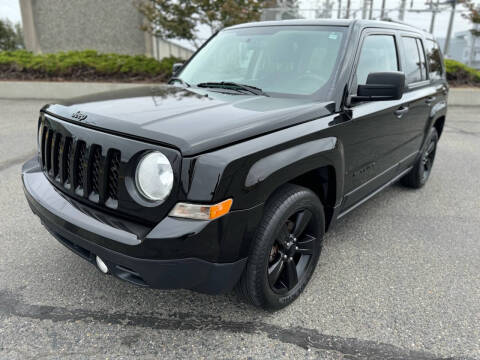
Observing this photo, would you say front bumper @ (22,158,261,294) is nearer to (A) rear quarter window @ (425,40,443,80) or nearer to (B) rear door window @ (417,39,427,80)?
(B) rear door window @ (417,39,427,80)

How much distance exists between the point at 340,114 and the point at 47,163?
1930 millimetres

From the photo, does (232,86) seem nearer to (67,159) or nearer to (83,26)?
(67,159)

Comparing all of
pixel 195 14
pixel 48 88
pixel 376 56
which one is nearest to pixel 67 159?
pixel 376 56

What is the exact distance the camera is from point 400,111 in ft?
11.1

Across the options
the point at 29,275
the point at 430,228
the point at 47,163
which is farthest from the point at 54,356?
the point at 430,228

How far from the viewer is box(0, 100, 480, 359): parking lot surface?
2.11 meters

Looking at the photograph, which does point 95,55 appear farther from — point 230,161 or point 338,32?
point 230,161

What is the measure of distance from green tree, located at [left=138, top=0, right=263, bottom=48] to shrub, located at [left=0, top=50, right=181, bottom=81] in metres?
1.04

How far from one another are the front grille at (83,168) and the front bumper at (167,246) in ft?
0.33

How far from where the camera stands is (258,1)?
10.4m

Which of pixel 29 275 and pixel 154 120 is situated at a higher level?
pixel 154 120

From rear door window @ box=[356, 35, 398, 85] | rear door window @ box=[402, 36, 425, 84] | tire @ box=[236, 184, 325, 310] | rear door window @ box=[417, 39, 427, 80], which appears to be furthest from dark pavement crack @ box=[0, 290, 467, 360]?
rear door window @ box=[417, 39, 427, 80]

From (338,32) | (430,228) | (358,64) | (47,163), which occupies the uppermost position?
(338,32)

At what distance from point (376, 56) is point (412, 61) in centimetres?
91
